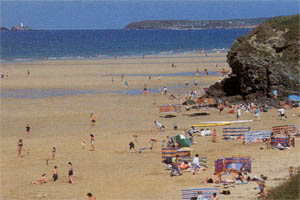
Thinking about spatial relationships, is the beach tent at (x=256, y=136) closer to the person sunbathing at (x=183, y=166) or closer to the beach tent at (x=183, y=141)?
the beach tent at (x=183, y=141)

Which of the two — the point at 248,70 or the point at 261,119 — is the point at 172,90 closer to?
the point at 248,70

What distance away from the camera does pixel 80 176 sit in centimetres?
2162

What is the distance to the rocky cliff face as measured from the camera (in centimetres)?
3650

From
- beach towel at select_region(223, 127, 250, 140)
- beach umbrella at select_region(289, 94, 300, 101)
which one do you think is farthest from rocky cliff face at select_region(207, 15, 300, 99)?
beach towel at select_region(223, 127, 250, 140)

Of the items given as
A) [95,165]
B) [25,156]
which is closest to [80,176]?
[95,165]

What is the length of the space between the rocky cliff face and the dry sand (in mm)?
2691

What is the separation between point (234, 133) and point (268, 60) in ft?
35.7

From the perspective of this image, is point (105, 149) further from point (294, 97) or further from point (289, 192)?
point (294, 97)

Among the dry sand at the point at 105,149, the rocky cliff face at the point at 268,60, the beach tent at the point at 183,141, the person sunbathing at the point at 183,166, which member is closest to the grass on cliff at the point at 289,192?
the dry sand at the point at 105,149

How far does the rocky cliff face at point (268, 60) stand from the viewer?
120ft

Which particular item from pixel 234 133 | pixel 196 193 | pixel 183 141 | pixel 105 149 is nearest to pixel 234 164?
pixel 196 193

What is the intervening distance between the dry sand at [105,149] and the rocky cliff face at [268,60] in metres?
2.69

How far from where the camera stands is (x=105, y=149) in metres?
26.4

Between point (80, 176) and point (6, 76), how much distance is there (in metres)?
41.5
